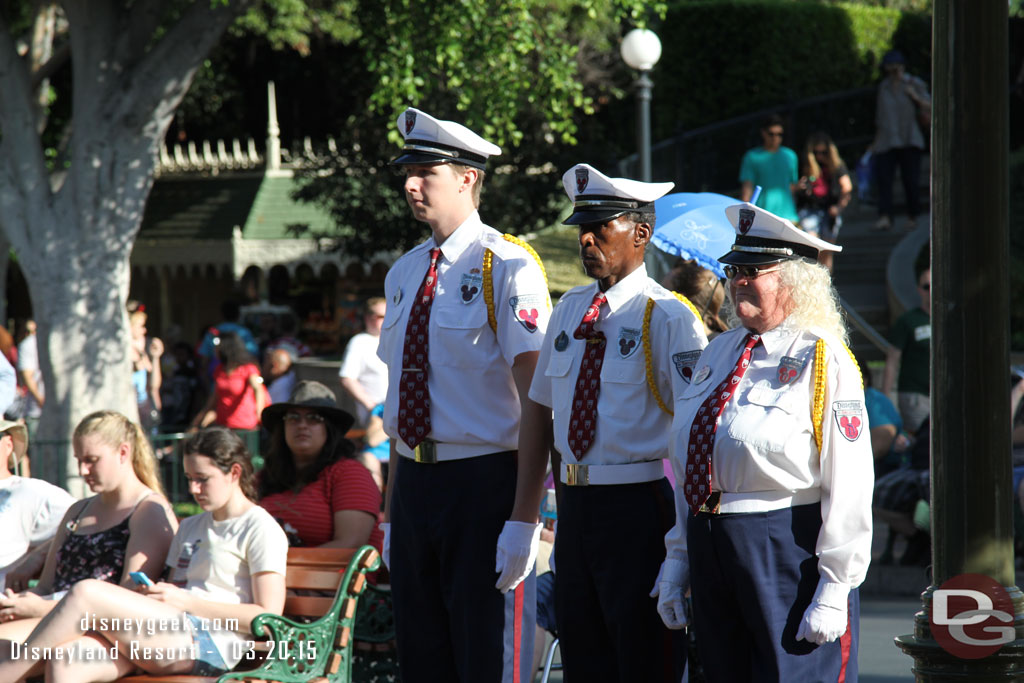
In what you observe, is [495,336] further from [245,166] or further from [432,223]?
[245,166]

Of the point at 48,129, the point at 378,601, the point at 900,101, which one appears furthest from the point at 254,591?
the point at 48,129

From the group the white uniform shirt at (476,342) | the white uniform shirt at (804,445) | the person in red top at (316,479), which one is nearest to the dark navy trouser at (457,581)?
the white uniform shirt at (476,342)

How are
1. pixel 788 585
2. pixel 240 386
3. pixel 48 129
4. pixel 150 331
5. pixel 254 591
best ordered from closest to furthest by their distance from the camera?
pixel 788 585
pixel 254 591
pixel 240 386
pixel 48 129
pixel 150 331

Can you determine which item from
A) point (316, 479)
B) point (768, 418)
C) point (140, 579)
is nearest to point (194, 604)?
point (140, 579)

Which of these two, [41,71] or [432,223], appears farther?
[41,71]

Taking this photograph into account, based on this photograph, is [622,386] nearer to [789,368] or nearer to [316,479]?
[789,368]

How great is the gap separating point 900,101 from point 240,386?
7.94 meters

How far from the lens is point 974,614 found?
378cm

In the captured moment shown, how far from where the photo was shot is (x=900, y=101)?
14.1 metres

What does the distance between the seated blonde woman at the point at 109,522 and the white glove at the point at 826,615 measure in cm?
316

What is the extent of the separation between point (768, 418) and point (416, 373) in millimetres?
1162

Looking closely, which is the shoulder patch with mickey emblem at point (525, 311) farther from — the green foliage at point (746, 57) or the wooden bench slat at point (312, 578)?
the green foliage at point (746, 57)

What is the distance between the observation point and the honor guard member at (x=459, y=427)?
12.9 ft

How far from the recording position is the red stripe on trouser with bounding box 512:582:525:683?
13.0 feet
